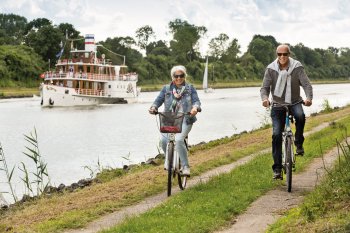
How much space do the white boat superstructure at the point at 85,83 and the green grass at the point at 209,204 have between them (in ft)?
185

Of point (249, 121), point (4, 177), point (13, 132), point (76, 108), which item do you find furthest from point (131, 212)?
point (76, 108)

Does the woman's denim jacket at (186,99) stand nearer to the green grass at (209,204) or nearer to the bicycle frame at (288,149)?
the green grass at (209,204)

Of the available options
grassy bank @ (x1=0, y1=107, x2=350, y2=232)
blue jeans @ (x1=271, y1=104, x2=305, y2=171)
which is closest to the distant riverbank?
grassy bank @ (x1=0, y1=107, x2=350, y2=232)

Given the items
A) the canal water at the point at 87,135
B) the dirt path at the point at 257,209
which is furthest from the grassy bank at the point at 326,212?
the canal water at the point at 87,135

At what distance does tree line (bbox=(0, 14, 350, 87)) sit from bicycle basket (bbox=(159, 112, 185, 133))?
239 feet

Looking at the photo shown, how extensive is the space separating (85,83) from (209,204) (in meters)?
61.6

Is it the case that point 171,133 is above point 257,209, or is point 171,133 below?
above

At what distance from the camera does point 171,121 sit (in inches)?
380

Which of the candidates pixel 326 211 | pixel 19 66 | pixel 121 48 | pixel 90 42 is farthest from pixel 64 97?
pixel 326 211

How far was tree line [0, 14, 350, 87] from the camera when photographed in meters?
86.0

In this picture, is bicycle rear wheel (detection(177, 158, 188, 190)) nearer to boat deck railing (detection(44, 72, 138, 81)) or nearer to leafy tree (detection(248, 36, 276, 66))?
boat deck railing (detection(44, 72, 138, 81))

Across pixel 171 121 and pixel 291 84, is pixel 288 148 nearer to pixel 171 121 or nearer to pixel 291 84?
pixel 291 84

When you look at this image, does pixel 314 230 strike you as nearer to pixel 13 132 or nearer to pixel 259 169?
pixel 259 169

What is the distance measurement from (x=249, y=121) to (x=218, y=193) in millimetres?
34768
